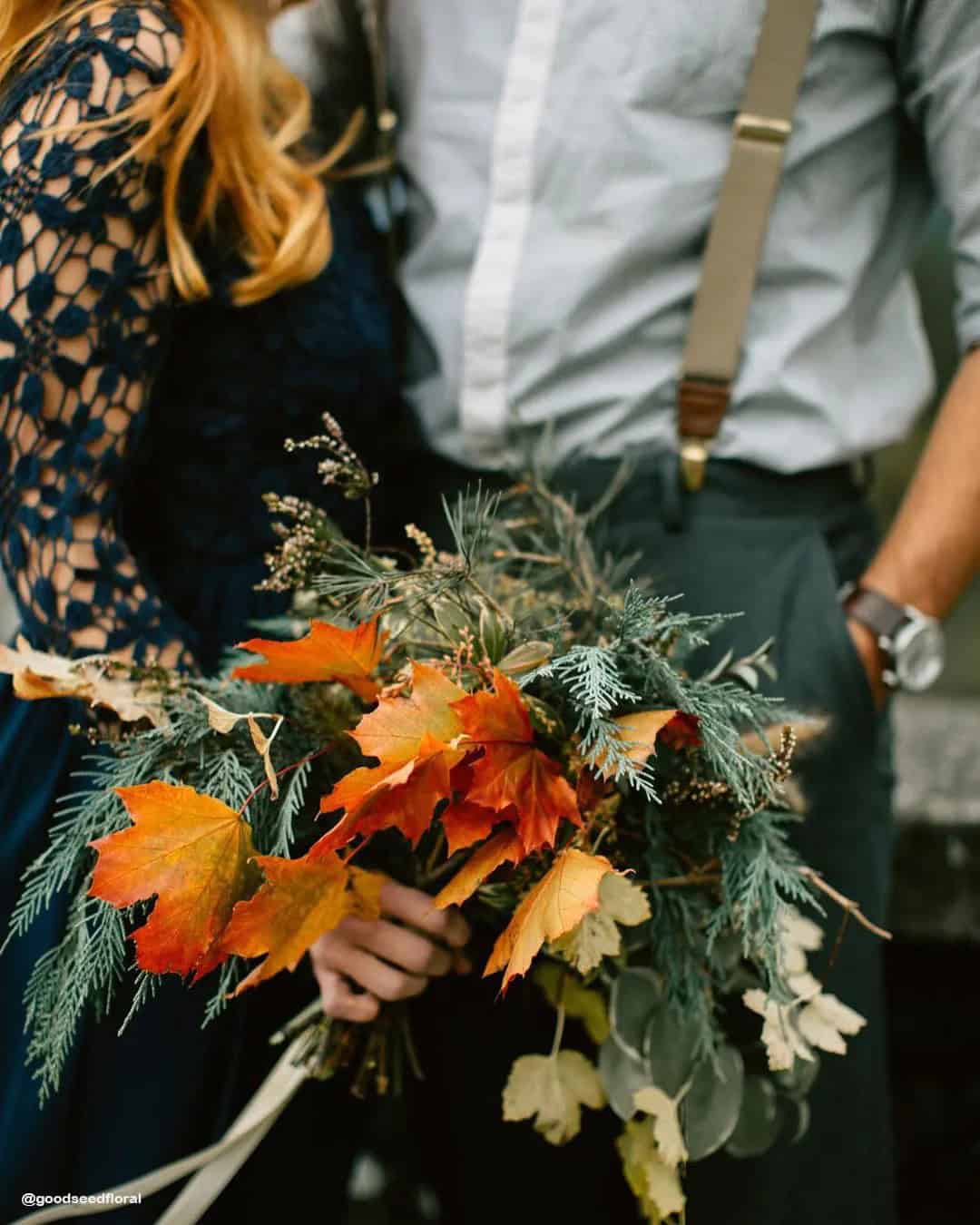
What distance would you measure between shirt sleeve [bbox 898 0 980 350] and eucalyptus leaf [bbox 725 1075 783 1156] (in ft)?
2.24

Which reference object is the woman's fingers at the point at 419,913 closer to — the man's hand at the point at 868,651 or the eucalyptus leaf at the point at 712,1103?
the eucalyptus leaf at the point at 712,1103

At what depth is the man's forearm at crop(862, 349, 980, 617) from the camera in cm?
92

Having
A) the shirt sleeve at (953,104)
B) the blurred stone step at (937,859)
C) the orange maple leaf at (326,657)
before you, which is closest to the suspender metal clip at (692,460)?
the shirt sleeve at (953,104)

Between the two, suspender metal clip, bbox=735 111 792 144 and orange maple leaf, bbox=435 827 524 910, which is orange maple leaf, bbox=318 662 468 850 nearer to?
orange maple leaf, bbox=435 827 524 910

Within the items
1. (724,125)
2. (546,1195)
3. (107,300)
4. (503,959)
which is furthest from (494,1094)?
(724,125)

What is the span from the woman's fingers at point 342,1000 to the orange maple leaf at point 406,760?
0.85 ft

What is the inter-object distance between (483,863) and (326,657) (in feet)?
0.49

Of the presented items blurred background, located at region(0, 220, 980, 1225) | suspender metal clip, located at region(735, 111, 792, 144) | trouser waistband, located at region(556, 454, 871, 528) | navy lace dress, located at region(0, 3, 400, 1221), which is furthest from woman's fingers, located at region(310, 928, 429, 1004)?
blurred background, located at region(0, 220, 980, 1225)

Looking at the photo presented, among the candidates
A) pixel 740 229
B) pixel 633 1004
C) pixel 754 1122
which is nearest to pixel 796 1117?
pixel 754 1122

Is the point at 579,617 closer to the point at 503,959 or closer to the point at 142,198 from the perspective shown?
the point at 503,959

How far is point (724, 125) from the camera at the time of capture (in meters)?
0.89

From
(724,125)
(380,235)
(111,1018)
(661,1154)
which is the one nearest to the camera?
(661,1154)

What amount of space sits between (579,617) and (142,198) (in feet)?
1.51

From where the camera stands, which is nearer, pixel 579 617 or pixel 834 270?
pixel 579 617
